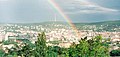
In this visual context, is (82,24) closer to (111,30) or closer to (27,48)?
(111,30)

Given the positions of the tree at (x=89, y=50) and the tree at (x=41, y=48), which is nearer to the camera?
the tree at (x=89, y=50)

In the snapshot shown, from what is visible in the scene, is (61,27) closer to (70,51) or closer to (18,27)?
(18,27)

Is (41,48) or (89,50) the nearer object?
(89,50)

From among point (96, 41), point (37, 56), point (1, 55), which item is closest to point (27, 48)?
point (1, 55)

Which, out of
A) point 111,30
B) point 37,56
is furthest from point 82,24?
point 37,56

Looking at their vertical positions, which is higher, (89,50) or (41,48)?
(89,50)

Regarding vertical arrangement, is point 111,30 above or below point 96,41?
below

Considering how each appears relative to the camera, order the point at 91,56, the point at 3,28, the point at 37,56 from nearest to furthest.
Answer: the point at 91,56 → the point at 37,56 → the point at 3,28

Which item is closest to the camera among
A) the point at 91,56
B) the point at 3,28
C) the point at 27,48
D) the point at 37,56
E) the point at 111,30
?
the point at 91,56

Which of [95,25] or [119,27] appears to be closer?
[119,27]

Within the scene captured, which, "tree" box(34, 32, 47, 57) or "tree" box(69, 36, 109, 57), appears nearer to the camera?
"tree" box(69, 36, 109, 57)
